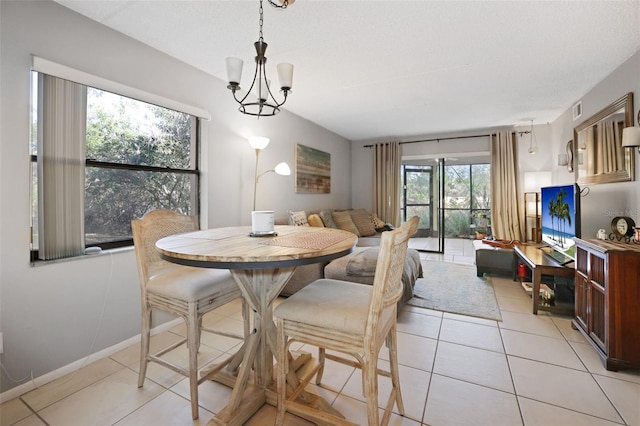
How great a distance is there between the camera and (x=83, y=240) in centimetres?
190

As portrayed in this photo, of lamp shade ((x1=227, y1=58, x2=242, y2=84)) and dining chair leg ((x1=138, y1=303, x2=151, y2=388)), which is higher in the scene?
lamp shade ((x1=227, y1=58, x2=242, y2=84))

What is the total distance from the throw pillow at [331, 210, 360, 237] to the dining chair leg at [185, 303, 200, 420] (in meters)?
3.06

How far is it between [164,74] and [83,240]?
145 cm

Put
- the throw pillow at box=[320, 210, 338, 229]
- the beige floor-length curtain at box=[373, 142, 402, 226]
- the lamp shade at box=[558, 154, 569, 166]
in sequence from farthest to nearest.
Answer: the beige floor-length curtain at box=[373, 142, 402, 226] → the throw pillow at box=[320, 210, 338, 229] → the lamp shade at box=[558, 154, 569, 166]

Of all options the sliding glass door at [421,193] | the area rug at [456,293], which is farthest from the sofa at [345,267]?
the sliding glass door at [421,193]

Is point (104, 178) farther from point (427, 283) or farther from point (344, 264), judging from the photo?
point (427, 283)

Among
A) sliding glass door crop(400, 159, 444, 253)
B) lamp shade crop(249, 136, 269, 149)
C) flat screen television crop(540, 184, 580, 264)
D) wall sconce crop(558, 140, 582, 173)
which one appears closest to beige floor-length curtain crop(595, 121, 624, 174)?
flat screen television crop(540, 184, 580, 264)

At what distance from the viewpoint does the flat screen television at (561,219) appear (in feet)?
8.43

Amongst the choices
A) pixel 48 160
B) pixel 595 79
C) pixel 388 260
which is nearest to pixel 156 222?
pixel 48 160

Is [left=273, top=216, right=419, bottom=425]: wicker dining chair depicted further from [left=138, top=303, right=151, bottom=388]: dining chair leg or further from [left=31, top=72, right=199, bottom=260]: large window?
[left=31, top=72, right=199, bottom=260]: large window

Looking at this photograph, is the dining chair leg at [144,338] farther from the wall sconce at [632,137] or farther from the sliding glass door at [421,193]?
the sliding glass door at [421,193]

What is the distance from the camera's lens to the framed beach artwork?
416cm

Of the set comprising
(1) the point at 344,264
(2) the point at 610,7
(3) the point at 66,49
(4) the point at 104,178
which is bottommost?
(1) the point at 344,264

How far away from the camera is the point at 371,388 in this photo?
108 cm
